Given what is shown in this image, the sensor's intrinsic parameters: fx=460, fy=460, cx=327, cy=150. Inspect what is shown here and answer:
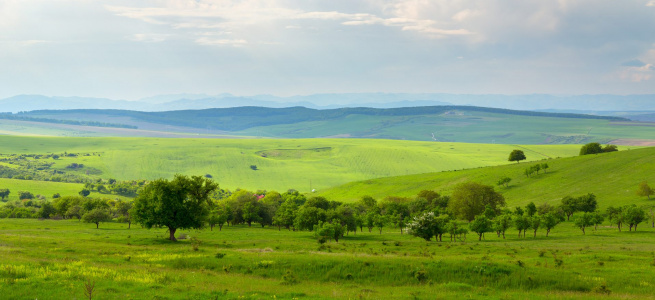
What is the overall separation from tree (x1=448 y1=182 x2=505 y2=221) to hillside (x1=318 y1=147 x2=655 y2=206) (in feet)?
58.7

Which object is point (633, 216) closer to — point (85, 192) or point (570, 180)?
point (570, 180)

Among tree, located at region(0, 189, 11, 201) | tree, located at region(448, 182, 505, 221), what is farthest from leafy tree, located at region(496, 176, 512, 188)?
tree, located at region(0, 189, 11, 201)

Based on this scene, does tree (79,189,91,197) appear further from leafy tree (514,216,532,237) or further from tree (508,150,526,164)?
leafy tree (514,216,532,237)

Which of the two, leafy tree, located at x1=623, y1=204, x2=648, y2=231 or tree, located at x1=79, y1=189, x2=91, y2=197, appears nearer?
leafy tree, located at x1=623, y1=204, x2=648, y2=231

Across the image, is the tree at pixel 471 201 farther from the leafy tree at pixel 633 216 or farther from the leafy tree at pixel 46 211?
the leafy tree at pixel 46 211

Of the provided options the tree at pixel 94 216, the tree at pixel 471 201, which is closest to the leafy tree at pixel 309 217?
the tree at pixel 471 201

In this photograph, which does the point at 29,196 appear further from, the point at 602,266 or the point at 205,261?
the point at 602,266

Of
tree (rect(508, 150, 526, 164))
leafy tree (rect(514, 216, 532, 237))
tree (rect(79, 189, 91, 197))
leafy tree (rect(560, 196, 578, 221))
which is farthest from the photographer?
tree (rect(79, 189, 91, 197))

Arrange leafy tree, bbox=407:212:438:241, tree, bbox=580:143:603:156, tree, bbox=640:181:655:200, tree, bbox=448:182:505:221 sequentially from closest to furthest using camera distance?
leafy tree, bbox=407:212:438:241, tree, bbox=640:181:655:200, tree, bbox=448:182:505:221, tree, bbox=580:143:603:156

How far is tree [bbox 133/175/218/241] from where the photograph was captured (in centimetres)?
6406

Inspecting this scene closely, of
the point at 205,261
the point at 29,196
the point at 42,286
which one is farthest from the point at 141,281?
the point at 29,196

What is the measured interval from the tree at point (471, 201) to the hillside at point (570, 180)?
17.9 m

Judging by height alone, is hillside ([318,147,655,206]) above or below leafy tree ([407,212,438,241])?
above

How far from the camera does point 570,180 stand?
435 ft
